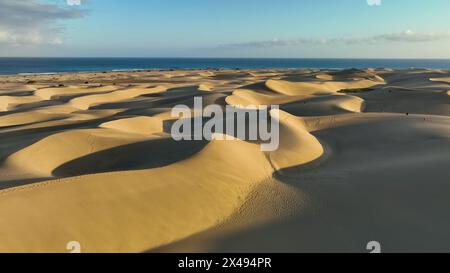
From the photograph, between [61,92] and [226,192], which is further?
[61,92]

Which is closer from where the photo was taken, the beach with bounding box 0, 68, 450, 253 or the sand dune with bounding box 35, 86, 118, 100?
the beach with bounding box 0, 68, 450, 253

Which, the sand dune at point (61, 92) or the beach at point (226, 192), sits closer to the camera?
the beach at point (226, 192)

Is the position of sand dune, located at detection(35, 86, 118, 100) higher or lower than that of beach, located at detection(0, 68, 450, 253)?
higher

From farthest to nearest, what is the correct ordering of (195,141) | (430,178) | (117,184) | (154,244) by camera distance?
1. (195,141)
2. (430,178)
3. (117,184)
4. (154,244)

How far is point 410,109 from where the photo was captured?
992 inches

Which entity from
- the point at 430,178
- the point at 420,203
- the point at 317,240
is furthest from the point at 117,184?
the point at 430,178

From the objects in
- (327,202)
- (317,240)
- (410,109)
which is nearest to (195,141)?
(327,202)

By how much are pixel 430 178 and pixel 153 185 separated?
20.4 feet

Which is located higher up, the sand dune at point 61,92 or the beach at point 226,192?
the sand dune at point 61,92

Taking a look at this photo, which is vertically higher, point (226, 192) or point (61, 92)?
point (61, 92)
